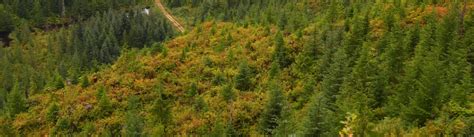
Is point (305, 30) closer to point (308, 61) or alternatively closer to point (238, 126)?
point (308, 61)

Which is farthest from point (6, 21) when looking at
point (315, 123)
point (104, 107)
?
point (315, 123)

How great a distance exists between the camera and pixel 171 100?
155 ft

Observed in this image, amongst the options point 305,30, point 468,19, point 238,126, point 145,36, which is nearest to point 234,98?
point 238,126

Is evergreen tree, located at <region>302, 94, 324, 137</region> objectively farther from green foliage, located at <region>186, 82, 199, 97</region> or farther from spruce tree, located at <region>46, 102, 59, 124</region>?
spruce tree, located at <region>46, 102, 59, 124</region>

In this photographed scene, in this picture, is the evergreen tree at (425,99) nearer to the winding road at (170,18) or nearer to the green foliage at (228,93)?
the green foliage at (228,93)

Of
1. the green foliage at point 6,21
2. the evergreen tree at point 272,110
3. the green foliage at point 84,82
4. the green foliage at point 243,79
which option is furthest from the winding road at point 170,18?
the evergreen tree at point 272,110

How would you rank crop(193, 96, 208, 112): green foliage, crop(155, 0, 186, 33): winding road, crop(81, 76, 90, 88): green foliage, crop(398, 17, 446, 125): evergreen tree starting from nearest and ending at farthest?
crop(398, 17, 446, 125): evergreen tree, crop(193, 96, 208, 112): green foliage, crop(81, 76, 90, 88): green foliage, crop(155, 0, 186, 33): winding road

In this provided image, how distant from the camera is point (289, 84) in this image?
146ft

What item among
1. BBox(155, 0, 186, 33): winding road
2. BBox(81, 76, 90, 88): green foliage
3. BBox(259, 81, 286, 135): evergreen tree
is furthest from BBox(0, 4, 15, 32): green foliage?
BBox(259, 81, 286, 135): evergreen tree

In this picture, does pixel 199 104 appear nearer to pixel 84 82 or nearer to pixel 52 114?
pixel 52 114

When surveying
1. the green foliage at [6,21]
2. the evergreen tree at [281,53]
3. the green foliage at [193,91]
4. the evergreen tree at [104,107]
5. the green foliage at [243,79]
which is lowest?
the green foliage at [6,21]

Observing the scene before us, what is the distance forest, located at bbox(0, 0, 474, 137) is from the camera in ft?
94.5

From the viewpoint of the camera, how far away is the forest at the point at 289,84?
28.8 metres

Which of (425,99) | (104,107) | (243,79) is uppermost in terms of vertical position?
(425,99)
